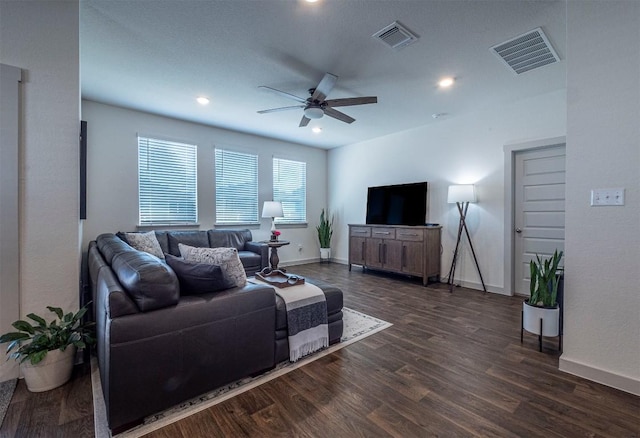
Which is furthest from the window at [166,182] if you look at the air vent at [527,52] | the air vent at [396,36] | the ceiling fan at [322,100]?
the air vent at [527,52]

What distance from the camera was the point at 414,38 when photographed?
8.03 feet

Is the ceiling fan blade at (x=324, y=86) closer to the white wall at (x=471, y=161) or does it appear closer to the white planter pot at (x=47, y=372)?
the white wall at (x=471, y=161)

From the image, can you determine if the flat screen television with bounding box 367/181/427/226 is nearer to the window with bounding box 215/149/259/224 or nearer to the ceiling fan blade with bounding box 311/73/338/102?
→ the window with bounding box 215/149/259/224

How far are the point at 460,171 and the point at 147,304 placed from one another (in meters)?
4.62

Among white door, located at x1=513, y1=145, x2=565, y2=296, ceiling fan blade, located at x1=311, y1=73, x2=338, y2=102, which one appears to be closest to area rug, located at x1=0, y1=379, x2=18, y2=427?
ceiling fan blade, located at x1=311, y1=73, x2=338, y2=102

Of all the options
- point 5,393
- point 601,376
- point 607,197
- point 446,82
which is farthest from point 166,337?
point 446,82

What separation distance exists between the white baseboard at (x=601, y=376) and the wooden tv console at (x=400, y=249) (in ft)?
8.00

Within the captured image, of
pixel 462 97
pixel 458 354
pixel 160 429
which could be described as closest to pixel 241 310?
pixel 160 429

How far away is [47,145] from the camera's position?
6.63 feet

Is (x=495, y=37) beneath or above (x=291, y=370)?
above

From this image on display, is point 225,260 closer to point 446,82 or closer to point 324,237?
point 446,82

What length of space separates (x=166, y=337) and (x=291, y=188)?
491 centimetres

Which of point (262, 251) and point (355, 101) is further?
point (262, 251)

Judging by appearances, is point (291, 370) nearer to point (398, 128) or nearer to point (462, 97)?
point (462, 97)
